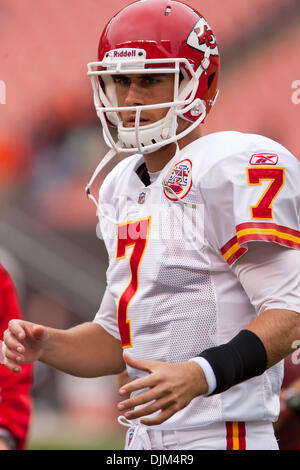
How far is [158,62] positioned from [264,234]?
1.72 ft

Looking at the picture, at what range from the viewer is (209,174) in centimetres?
163

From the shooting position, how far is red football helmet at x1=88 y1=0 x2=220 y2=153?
1759 mm


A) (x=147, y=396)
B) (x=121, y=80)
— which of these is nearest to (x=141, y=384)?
(x=147, y=396)

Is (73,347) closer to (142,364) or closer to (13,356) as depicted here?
(13,356)

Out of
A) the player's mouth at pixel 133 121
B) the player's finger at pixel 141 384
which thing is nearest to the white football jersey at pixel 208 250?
the player's mouth at pixel 133 121

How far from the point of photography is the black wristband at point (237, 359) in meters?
1.40

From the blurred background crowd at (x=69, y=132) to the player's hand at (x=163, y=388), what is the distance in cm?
391

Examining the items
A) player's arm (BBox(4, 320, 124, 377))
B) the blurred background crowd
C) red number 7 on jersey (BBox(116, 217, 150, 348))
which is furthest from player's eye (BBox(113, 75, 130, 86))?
the blurred background crowd

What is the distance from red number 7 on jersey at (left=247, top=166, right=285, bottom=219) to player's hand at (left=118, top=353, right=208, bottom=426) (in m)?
0.37

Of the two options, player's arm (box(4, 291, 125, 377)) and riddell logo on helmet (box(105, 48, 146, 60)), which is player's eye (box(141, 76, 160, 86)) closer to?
riddell logo on helmet (box(105, 48, 146, 60))

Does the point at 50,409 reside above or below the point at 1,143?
below

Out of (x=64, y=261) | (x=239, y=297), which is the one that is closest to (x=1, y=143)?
(x=64, y=261)

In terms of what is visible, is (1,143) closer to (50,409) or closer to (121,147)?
(50,409)

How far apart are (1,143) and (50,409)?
2.29m
